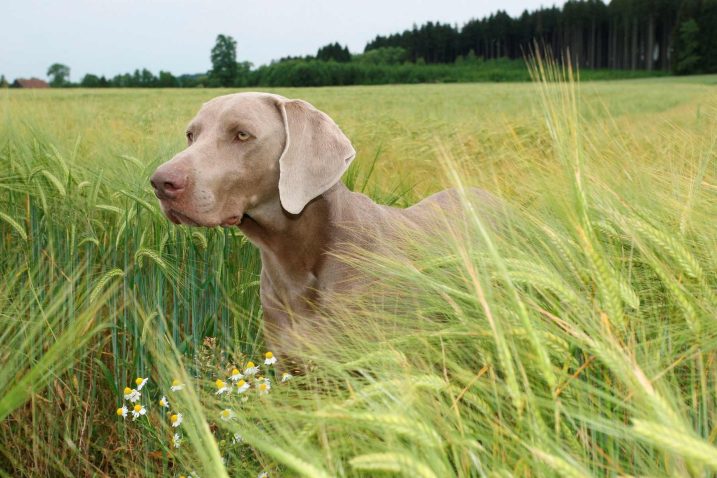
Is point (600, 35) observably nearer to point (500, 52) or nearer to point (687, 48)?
point (500, 52)

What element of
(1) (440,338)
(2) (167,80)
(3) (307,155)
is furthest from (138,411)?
(2) (167,80)

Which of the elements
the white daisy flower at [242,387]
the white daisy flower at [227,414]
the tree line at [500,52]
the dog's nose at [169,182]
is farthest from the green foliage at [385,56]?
the white daisy flower at [227,414]

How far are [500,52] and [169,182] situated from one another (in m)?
78.0

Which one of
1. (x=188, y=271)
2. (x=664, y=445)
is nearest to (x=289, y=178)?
(x=188, y=271)

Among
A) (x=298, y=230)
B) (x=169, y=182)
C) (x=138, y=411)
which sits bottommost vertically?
(x=138, y=411)

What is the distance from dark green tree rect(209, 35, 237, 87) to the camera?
64438 mm

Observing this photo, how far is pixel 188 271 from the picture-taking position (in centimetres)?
264

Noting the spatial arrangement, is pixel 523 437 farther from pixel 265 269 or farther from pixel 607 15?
pixel 607 15

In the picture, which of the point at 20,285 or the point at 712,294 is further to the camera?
the point at 20,285

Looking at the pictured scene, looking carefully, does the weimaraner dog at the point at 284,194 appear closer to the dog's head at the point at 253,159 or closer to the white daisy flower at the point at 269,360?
the dog's head at the point at 253,159

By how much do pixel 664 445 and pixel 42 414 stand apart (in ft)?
7.41

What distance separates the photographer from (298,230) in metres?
2.46

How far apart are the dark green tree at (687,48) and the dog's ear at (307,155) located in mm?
61658

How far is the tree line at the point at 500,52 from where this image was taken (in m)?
56.7
